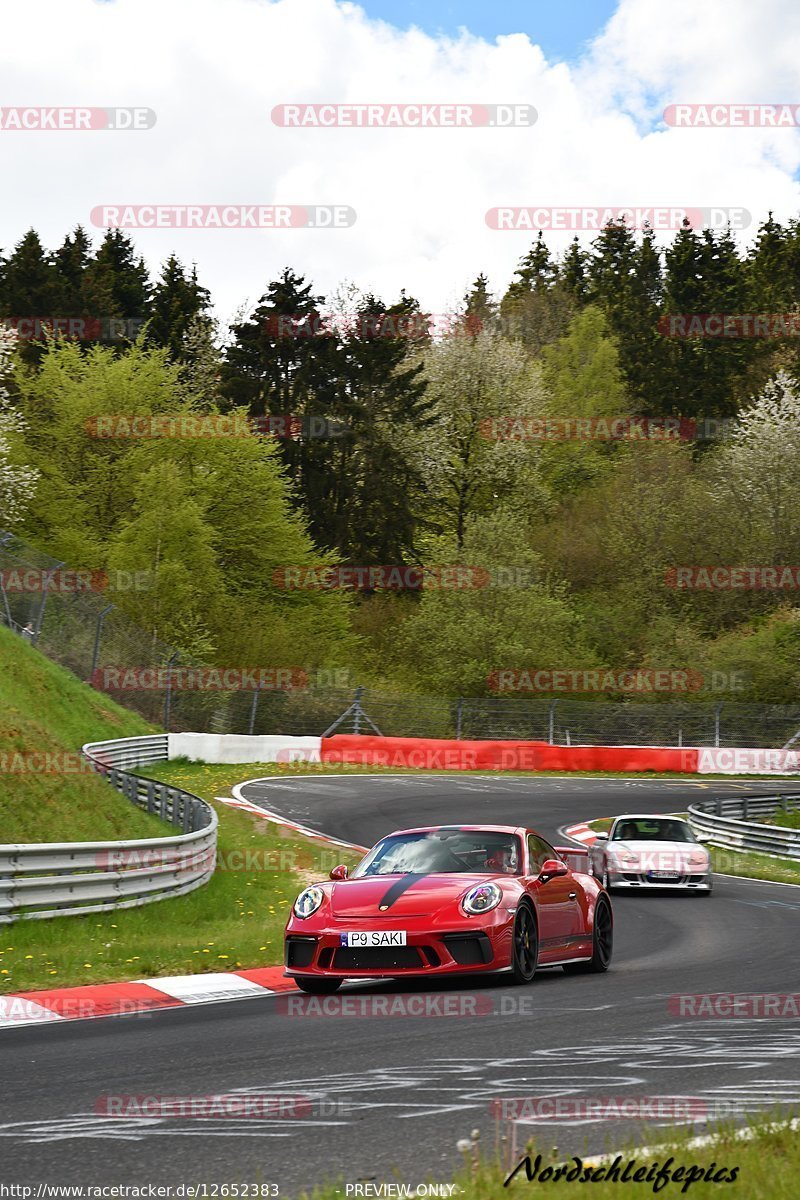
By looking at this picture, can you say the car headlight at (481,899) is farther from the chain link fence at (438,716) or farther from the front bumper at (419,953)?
the chain link fence at (438,716)

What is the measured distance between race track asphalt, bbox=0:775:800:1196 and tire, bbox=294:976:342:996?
17 cm

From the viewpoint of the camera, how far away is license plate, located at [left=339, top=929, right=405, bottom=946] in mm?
10492

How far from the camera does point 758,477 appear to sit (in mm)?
61750

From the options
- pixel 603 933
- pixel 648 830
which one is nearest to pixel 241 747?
pixel 648 830

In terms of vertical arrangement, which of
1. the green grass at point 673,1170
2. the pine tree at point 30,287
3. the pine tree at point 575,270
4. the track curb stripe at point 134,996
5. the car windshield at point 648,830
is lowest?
the car windshield at point 648,830

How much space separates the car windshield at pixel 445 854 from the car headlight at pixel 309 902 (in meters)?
0.65

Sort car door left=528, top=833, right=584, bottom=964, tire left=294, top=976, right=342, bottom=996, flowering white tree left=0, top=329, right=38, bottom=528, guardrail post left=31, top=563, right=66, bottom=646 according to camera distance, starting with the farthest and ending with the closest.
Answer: flowering white tree left=0, top=329, right=38, bottom=528 < guardrail post left=31, top=563, right=66, bottom=646 < car door left=528, top=833, right=584, bottom=964 < tire left=294, top=976, right=342, bottom=996

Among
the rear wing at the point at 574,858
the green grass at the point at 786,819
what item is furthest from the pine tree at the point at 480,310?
the rear wing at the point at 574,858

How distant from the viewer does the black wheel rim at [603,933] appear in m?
12.6

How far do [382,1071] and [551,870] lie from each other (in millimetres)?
4719

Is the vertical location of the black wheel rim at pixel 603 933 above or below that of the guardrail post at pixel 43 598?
below

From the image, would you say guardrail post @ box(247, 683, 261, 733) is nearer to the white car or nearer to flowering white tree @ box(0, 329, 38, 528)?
flowering white tree @ box(0, 329, 38, 528)

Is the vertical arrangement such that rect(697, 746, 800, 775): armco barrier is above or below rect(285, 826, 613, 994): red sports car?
below

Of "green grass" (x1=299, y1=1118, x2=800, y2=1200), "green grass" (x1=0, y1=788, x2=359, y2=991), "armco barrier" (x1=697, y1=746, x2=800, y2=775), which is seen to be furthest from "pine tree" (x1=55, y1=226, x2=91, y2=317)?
"green grass" (x1=299, y1=1118, x2=800, y2=1200)
